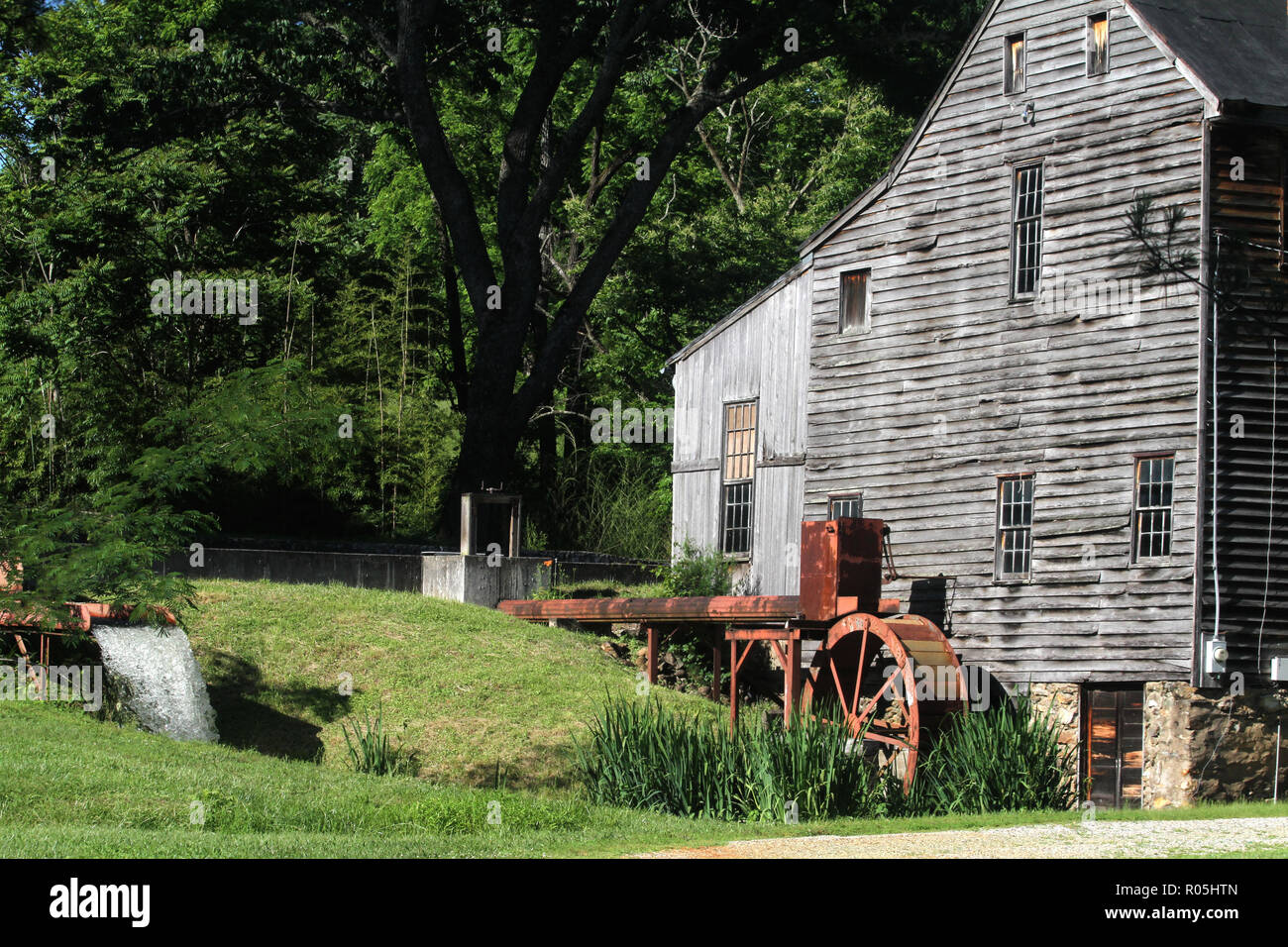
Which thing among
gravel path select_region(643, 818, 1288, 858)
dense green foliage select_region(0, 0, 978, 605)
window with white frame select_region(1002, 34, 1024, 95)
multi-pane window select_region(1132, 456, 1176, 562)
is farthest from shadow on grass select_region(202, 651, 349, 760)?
window with white frame select_region(1002, 34, 1024, 95)

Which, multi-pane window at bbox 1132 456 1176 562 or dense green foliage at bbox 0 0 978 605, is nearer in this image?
multi-pane window at bbox 1132 456 1176 562

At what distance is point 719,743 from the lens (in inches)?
757

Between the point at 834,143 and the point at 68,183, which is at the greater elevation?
the point at 834,143

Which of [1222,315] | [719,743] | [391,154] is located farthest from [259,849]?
[391,154]

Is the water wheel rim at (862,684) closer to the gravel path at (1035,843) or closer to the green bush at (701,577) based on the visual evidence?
the green bush at (701,577)

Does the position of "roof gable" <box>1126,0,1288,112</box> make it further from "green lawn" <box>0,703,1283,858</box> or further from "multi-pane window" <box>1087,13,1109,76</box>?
"green lawn" <box>0,703,1283,858</box>

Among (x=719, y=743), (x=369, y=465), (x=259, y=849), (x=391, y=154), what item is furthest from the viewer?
(x=391, y=154)

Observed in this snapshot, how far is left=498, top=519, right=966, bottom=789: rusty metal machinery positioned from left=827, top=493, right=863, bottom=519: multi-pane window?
1.38m

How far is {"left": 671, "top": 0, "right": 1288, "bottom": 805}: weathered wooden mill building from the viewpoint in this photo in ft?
72.2

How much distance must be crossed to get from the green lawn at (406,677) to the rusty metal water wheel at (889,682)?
2467mm

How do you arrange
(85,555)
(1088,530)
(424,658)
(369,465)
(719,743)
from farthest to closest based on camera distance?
(369,465) < (424,658) < (1088,530) < (85,555) < (719,743)

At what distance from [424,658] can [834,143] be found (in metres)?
30.8

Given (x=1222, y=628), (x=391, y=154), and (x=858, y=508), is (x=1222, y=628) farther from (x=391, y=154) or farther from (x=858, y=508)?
(x=391, y=154)

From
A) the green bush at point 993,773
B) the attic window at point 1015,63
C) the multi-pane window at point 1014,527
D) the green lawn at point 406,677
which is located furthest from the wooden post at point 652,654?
the attic window at point 1015,63
